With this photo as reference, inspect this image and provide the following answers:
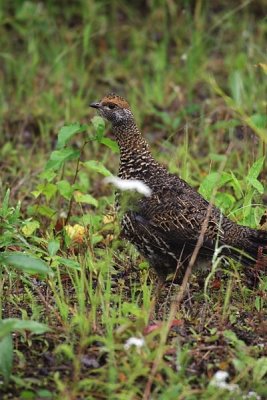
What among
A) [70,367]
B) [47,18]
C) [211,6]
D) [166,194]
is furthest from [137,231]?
[211,6]

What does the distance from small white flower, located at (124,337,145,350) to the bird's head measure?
2.01m

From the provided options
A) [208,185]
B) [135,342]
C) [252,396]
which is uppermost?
[208,185]

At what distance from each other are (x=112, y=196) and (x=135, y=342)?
2732mm

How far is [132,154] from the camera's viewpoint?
532 centimetres

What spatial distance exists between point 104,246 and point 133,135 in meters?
0.73

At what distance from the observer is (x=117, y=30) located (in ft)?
31.2

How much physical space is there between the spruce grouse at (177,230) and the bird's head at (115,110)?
19.0 inches

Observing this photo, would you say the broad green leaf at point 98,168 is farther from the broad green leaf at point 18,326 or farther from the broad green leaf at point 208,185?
the broad green leaf at point 18,326

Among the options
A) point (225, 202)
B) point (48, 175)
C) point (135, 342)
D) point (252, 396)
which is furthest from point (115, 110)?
point (252, 396)

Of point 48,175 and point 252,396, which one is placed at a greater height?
point 48,175

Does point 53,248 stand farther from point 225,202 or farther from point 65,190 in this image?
point 225,202

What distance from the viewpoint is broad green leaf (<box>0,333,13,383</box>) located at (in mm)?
3676

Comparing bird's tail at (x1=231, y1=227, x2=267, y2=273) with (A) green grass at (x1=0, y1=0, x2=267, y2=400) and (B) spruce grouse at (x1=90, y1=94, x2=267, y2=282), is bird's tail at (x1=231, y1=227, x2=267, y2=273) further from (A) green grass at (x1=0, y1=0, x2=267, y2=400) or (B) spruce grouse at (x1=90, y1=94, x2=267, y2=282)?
(A) green grass at (x1=0, y1=0, x2=267, y2=400)

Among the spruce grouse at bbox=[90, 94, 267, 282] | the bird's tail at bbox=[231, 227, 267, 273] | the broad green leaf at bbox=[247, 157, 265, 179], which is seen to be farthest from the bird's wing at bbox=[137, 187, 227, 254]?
the broad green leaf at bbox=[247, 157, 265, 179]
